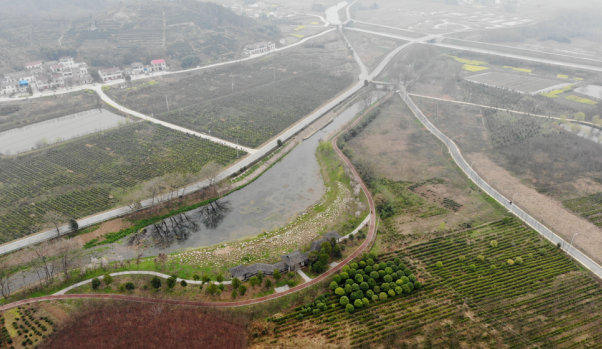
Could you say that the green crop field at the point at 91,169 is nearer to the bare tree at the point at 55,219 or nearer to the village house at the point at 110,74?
the bare tree at the point at 55,219

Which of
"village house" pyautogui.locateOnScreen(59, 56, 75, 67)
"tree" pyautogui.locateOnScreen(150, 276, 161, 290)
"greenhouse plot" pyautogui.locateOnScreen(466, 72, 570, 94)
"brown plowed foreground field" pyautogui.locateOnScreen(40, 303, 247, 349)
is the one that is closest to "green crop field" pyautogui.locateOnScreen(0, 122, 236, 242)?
"tree" pyautogui.locateOnScreen(150, 276, 161, 290)

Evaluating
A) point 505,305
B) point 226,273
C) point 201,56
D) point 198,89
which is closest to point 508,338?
point 505,305

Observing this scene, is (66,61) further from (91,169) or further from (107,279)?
(107,279)

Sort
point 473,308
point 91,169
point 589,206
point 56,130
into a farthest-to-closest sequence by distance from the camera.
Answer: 1. point 56,130
2. point 91,169
3. point 589,206
4. point 473,308

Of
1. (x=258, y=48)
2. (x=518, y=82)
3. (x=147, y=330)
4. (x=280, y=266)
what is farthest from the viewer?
(x=258, y=48)

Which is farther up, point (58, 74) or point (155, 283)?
point (58, 74)

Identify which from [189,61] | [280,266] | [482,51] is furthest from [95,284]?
[482,51]

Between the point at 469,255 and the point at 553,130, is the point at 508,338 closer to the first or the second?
the point at 469,255
